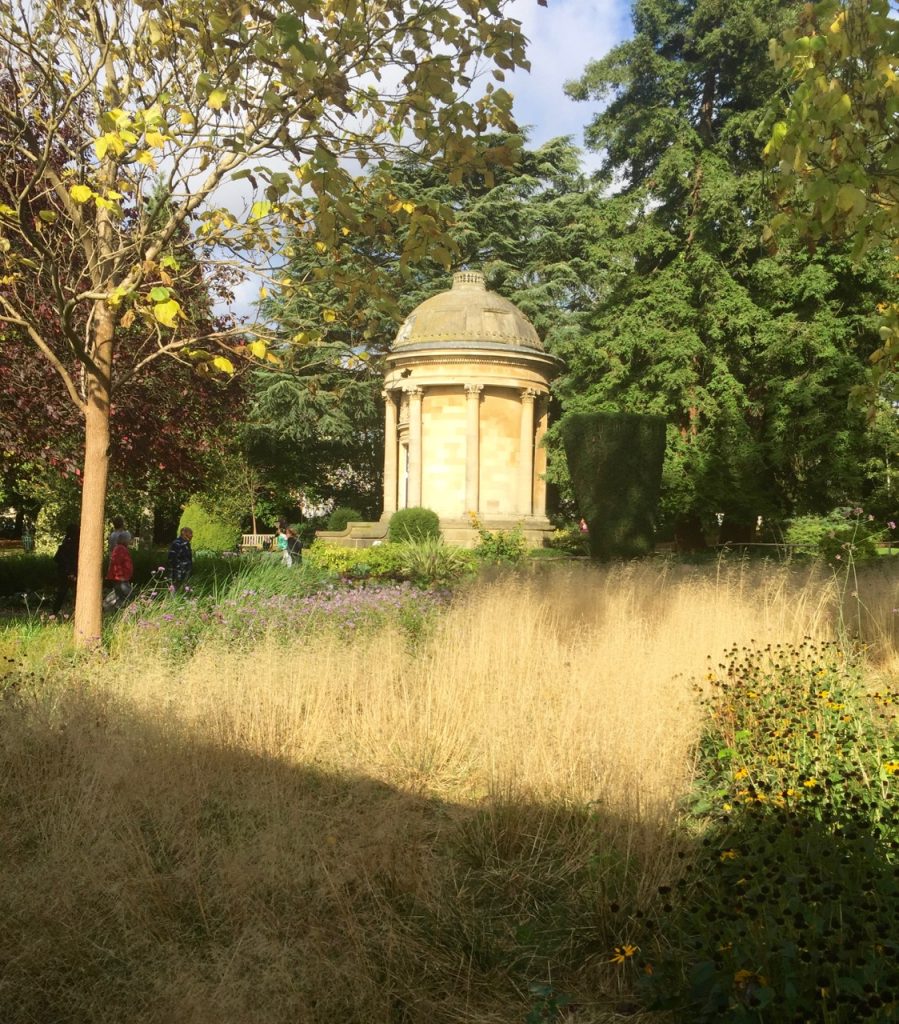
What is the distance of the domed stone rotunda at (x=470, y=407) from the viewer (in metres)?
25.5

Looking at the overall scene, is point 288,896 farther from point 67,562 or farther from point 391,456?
point 391,456

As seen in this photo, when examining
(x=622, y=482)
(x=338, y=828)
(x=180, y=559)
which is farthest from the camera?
(x=622, y=482)

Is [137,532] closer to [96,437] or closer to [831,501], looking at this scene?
[831,501]

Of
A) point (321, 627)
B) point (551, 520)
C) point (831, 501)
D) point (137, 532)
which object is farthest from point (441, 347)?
point (321, 627)

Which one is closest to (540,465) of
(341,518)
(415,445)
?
(415,445)

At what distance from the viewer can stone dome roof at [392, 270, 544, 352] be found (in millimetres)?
25500

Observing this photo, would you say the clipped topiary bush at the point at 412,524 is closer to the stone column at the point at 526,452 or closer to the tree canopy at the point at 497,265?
the stone column at the point at 526,452

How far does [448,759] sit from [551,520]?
23.7 meters

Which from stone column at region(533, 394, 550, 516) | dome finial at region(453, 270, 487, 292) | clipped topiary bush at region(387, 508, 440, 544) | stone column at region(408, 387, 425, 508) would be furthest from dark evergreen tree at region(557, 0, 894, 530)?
clipped topiary bush at region(387, 508, 440, 544)

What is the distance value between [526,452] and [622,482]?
25.1 feet

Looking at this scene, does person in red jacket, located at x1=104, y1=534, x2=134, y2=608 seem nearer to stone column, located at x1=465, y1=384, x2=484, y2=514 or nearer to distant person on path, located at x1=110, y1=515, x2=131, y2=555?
distant person on path, located at x1=110, y1=515, x2=131, y2=555

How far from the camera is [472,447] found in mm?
25578

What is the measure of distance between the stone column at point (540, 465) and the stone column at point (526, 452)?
1.58ft

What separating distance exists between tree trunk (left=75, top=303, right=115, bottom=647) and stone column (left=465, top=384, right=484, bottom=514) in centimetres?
1859
